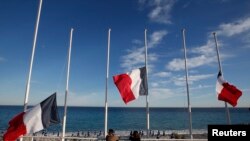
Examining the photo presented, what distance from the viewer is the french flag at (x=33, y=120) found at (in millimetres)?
11930

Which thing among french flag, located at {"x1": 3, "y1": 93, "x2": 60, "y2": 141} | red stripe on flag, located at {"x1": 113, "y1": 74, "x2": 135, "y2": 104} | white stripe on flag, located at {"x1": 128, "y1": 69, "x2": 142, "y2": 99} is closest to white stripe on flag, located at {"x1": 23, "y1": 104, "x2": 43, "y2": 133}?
french flag, located at {"x1": 3, "y1": 93, "x2": 60, "y2": 141}

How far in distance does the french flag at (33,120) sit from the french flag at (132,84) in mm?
3976

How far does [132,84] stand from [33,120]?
20.3 ft

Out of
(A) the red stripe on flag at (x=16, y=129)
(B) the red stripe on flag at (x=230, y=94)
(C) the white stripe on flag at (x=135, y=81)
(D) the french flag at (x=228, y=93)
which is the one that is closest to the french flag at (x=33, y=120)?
(A) the red stripe on flag at (x=16, y=129)

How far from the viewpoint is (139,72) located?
16.3 metres

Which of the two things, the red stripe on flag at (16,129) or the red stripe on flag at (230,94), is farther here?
the red stripe on flag at (230,94)

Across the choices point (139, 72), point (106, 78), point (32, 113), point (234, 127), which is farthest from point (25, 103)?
point (234, 127)

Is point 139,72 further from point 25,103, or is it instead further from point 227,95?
point 25,103

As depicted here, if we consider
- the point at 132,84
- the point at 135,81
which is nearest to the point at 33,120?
the point at 132,84

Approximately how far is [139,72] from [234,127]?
10.7 metres

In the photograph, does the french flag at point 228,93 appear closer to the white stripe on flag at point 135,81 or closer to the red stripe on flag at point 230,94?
the red stripe on flag at point 230,94

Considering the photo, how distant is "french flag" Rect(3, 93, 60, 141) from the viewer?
1193 cm

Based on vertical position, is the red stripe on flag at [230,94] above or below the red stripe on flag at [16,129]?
above

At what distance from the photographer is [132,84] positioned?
612 inches
